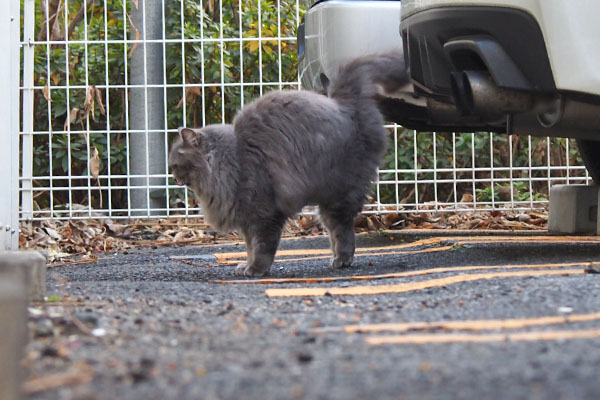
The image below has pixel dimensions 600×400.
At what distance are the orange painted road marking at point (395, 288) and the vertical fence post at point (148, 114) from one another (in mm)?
3223

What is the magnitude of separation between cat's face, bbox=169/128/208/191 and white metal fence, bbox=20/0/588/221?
5.23 feet

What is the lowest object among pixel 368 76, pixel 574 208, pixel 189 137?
pixel 574 208

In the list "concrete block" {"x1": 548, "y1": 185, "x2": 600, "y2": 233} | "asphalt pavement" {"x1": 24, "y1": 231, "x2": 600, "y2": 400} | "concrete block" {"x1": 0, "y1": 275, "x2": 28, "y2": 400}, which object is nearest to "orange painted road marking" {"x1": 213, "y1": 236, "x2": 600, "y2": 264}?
"concrete block" {"x1": 548, "y1": 185, "x2": 600, "y2": 233}

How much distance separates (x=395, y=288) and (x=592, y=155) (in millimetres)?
2516

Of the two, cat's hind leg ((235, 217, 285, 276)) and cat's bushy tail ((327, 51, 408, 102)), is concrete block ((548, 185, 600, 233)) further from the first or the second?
cat's hind leg ((235, 217, 285, 276))

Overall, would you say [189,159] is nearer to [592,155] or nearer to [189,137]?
[189,137]

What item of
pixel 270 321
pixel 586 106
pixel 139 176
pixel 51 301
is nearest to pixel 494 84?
pixel 586 106

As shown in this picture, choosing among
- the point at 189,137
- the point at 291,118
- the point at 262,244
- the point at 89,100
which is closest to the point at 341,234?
the point at 262,244

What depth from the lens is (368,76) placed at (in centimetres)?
444

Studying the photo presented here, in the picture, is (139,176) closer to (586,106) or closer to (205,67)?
(205,67)

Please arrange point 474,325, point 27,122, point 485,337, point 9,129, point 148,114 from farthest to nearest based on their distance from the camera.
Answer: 1. point 148,114
2. point 27,122
3. point 9,129
4. point 474,325
5. point 485,337

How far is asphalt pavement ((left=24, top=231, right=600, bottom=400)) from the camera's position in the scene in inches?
68.9

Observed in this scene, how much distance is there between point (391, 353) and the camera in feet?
6.69

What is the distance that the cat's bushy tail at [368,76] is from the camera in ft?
14.6
